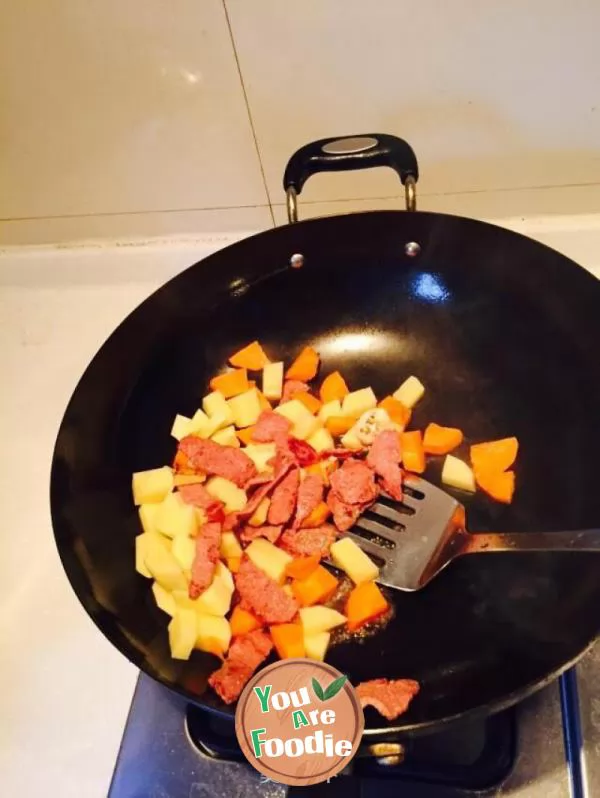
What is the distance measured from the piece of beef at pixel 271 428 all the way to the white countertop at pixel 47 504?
30 centimetres

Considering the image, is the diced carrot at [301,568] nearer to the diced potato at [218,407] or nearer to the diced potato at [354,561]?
the diced potato at [354,561]

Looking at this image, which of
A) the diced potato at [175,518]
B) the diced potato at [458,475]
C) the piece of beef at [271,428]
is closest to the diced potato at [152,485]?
the diced potato at [175,518]

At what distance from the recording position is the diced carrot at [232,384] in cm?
94

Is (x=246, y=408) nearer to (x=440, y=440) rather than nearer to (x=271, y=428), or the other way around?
(x=271, y=428)

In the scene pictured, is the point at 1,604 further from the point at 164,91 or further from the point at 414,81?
the point at 414,81

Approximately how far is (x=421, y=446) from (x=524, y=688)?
325mm

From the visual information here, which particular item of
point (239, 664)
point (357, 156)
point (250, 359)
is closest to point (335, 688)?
point (239, 664)

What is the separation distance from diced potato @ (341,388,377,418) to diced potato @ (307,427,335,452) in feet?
0.12

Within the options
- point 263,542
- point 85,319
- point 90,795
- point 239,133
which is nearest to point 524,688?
point 263,542

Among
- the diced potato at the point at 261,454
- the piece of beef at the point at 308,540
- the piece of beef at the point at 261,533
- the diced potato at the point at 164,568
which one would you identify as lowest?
the piece of beef at the point at 308,540

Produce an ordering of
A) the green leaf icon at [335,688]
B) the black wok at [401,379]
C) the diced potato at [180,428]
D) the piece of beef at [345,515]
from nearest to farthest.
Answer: the green leaf icon at [335,688], the black wok at [401,379], the piece of beef at [345,515], the diced potato at [180,428]

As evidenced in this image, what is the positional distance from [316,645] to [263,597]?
0.24 feet

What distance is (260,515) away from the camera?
823mm

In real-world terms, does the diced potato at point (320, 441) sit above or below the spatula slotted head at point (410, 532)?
above
